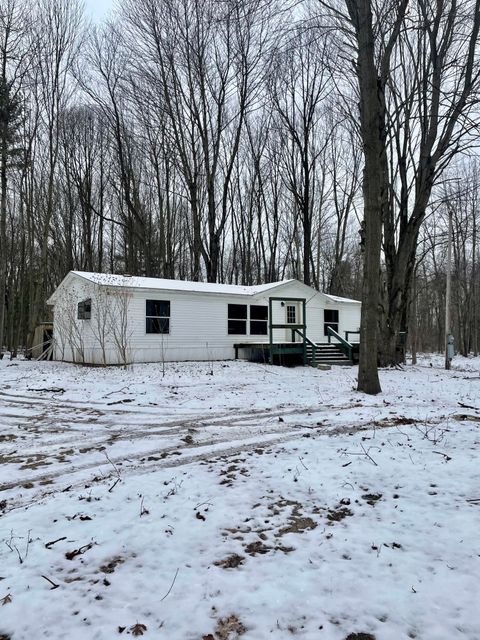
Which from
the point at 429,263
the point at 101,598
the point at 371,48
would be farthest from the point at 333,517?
the point at 429,263

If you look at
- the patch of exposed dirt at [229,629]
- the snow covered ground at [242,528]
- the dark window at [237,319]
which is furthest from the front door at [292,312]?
the patch of exposed dirt at [229,629]

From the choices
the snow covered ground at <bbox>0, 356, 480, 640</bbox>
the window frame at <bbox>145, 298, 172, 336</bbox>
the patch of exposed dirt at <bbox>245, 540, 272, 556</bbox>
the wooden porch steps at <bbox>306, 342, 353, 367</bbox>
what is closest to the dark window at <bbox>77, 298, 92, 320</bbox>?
the window frame at <bbox>145, 298, 172, 336</bbox>

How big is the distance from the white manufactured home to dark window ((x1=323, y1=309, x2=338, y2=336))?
22.4 inches

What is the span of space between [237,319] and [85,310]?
6.33m

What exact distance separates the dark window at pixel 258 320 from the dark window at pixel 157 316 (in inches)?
162

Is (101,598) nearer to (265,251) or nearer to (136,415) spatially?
(136,415)

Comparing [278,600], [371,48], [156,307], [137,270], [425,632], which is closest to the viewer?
[425,632]

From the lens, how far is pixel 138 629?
71.1 inches

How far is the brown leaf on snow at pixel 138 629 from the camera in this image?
1.78 meters

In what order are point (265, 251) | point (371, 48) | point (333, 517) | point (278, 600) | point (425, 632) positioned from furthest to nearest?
point (265, 251) < point (371, 48) < point (333, 517) < point (278, 600) < point (425, 632)

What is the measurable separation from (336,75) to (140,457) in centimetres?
1353

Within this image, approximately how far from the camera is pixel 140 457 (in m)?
4.37

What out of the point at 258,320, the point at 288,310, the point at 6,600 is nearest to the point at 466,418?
the point at 6,600

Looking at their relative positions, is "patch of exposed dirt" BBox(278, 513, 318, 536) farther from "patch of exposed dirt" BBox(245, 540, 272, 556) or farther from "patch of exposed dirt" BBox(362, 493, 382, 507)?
"patch of exposed dirt" BBox(362, 493, 382, 507)
